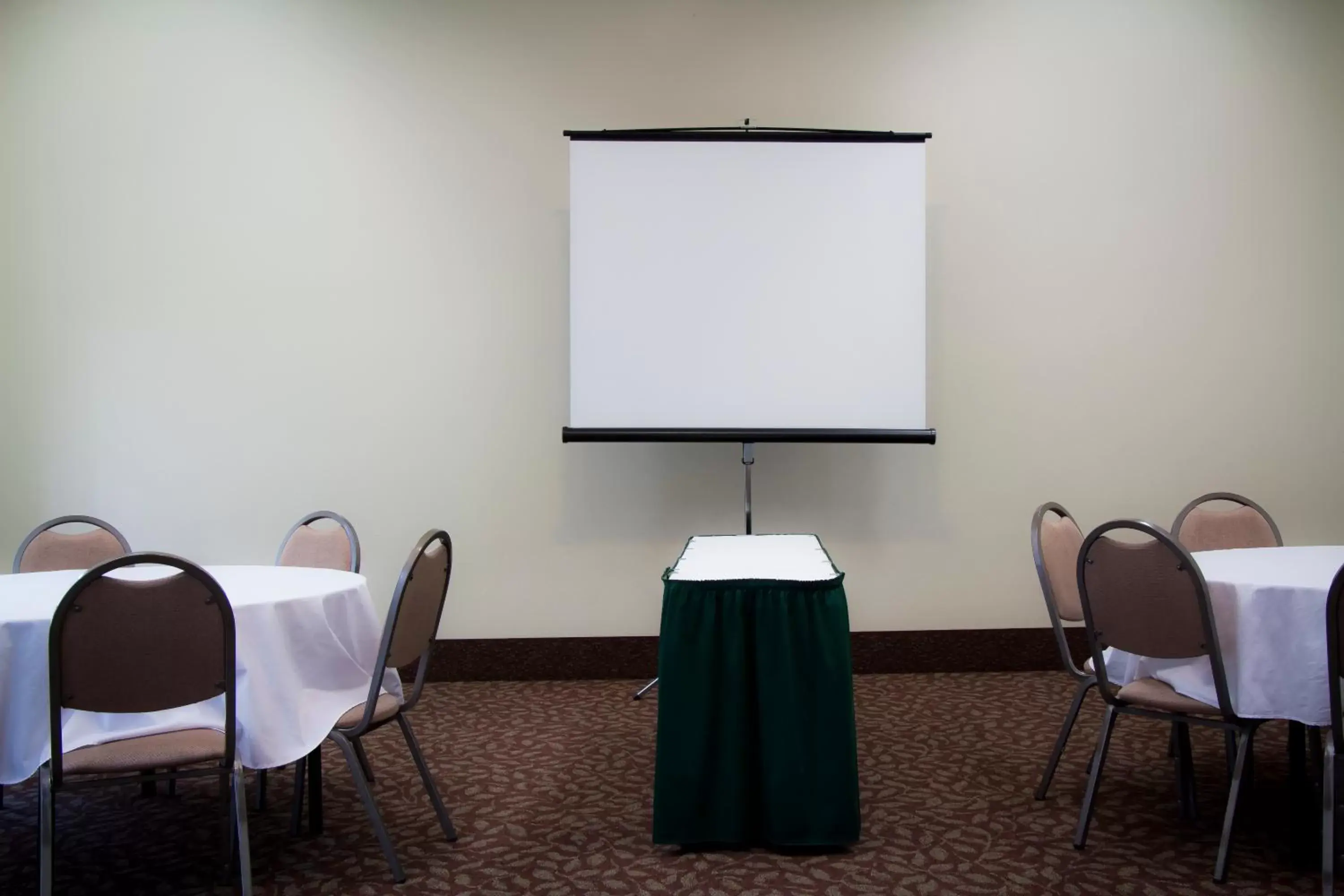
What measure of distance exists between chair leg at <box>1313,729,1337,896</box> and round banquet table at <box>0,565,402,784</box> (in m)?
2.18

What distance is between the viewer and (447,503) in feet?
14.8

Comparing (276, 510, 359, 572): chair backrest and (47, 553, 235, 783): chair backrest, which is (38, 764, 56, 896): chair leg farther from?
(276, 510, 359, 572): chair backrest

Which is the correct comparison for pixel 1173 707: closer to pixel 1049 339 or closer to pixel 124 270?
pixel 1049 339

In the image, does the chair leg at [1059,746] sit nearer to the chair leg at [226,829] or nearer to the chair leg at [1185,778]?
the chair leg at [1185,778]

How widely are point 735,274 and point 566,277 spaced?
833mm

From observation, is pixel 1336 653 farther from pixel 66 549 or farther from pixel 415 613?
pixel 66 549

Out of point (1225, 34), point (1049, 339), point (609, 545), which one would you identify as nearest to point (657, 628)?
point (609, 545)

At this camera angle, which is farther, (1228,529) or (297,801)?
(1228,529)

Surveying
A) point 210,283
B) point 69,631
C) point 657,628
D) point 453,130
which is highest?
point 453,130

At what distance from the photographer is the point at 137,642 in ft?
6.41

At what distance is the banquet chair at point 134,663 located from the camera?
6.31 ft

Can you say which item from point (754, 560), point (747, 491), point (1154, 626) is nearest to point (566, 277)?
point (747, 491)

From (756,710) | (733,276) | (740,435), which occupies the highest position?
(733,276)

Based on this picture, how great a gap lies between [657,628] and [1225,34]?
3997 millimetres
